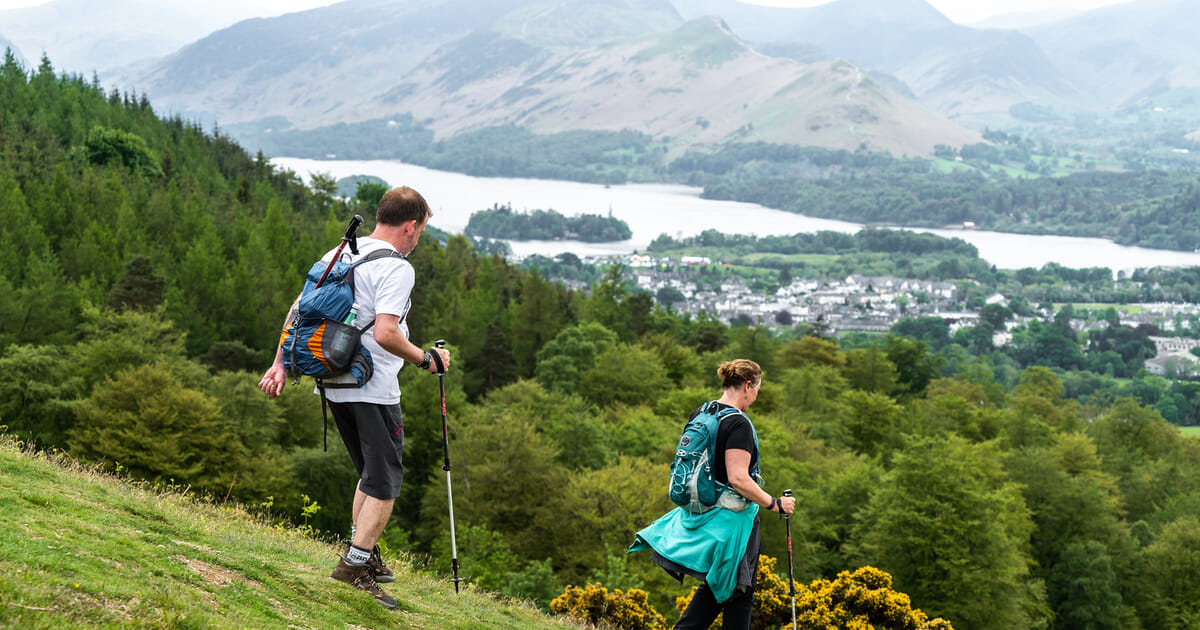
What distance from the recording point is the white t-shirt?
274 inches

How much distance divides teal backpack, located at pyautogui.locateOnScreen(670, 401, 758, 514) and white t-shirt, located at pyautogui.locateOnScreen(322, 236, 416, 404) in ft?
7.46

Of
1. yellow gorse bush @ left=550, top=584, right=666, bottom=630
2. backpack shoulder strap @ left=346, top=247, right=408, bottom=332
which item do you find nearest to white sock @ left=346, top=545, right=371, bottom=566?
backpack shoulder strap @ left=346, top=247, right=408, bottom=332

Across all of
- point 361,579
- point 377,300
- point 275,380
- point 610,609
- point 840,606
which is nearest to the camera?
point 377,300

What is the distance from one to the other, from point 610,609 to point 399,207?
950cm

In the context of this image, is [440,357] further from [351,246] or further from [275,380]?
[275,380]

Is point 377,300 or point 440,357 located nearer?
point 377,300

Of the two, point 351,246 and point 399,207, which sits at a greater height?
point 399,207

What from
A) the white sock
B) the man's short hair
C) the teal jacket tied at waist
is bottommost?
the white sock

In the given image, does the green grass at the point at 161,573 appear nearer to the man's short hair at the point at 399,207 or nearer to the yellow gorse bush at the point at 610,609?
the man's short hair at the point at 399,207

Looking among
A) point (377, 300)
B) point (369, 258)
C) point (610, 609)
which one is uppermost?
point (369, 258)

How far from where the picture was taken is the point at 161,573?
22.4ft

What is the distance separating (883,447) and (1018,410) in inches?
961

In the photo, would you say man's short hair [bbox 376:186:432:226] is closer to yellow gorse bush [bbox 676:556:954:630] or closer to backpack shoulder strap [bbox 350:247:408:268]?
backpack shoulder strap [bbox 350:247:408:268]

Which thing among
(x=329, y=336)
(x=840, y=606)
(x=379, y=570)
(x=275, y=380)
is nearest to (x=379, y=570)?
(x=379, y=570)
